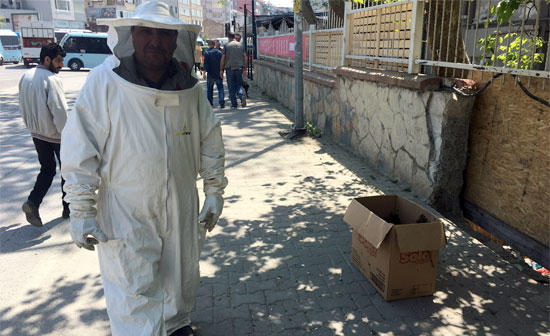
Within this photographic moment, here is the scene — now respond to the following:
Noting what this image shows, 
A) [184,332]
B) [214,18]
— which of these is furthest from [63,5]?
[184,332]

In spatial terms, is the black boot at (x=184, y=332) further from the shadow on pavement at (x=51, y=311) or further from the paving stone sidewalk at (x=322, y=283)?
the shadow on pavement at (x=51, y=311)

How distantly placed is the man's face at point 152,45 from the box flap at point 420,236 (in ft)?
6.25

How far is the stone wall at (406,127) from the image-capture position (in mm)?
4789

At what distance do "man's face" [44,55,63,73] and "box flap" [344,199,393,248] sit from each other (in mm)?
3468

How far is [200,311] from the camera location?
320 centimetres

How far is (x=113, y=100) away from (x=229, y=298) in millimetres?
1766

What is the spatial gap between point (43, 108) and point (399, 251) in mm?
3759

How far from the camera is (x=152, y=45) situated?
7.97 ft

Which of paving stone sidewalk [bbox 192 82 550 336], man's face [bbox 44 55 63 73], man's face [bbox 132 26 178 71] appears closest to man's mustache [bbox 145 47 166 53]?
man's face [bbox 132 26 178 71]

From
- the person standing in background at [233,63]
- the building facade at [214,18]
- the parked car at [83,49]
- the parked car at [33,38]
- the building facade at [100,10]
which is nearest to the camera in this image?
the person standing in background at [233,63]

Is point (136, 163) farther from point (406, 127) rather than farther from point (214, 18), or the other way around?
point (214, 18)

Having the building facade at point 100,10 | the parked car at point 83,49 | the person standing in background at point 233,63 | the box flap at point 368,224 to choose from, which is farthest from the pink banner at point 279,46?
the building facade at point 100,10

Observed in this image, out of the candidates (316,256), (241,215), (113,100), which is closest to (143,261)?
(113,100)

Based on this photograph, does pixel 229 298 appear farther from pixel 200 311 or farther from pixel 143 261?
pixel 143 261
